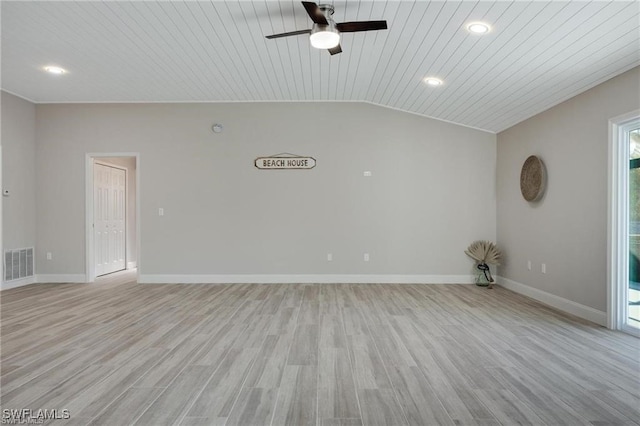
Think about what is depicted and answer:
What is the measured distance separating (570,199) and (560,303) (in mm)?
1273

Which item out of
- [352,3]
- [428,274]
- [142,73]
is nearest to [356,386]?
[352,3]

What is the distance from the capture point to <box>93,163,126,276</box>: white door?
6.63m

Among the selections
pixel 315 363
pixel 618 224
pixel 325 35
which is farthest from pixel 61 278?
pixel 618 224

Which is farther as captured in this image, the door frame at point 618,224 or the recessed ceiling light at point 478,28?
the door frame at point 618,224

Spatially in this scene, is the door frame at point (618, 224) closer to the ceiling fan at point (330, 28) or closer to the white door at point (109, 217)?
the ceiling fan at point (330, 28)

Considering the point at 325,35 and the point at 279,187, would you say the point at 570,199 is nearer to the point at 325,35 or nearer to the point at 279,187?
the point at 325,35

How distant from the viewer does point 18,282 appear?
5.74m

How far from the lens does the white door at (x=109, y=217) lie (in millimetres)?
6629

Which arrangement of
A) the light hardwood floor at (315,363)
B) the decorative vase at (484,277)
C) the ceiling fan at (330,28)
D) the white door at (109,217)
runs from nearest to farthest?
the light hardwood floor at (315,363) < the ceiling fan at (330,28) < the decorative vase at (484,277) < the white door at (109,217)

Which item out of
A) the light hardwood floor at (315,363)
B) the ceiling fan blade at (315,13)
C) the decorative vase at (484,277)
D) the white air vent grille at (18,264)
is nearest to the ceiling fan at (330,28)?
the ceiling fan blade at (315,13)

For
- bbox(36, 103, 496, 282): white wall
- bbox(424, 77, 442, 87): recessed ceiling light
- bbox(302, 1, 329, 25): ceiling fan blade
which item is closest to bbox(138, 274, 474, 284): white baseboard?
bbox(36, 103, 496, 282): white wall

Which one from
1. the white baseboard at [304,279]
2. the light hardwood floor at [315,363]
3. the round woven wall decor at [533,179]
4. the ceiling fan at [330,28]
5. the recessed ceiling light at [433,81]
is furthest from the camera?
the white baseboard at [304,279]

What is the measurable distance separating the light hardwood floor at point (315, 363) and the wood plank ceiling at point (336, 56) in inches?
102

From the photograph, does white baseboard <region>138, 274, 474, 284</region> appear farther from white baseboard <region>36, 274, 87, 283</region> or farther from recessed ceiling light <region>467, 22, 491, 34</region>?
recessed ceiling light <region>467, 22, 491, 34</region>
